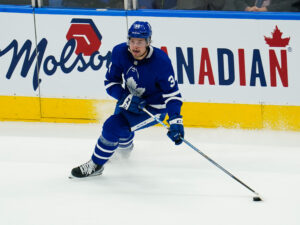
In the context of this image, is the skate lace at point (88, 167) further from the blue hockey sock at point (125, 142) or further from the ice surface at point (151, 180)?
the blue hockey sock at point (125, 142)

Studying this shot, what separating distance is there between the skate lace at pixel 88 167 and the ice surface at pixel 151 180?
54mm

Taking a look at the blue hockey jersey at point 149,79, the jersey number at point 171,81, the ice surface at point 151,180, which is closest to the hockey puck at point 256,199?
the ice surface at point 151,180

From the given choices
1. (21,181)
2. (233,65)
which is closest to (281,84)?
(233,65)

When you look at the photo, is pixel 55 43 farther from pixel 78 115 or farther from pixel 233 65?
pixel 233 65

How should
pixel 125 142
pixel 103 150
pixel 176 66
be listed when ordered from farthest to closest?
1. pixel 176 66
2. pixel 125 142
3. pixel 103 150

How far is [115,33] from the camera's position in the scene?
525 cm

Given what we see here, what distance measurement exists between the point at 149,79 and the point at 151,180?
65 centimetres

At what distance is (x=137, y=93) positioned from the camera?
4273mm

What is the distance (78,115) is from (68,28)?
690 millimetres

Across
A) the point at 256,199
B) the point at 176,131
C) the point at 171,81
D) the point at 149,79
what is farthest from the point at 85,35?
the point at 256,199

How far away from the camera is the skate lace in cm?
430

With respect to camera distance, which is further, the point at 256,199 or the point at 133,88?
the point at 133,88

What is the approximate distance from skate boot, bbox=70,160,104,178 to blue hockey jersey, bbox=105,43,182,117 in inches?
18.1

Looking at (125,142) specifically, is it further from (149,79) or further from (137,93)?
(149,79)
